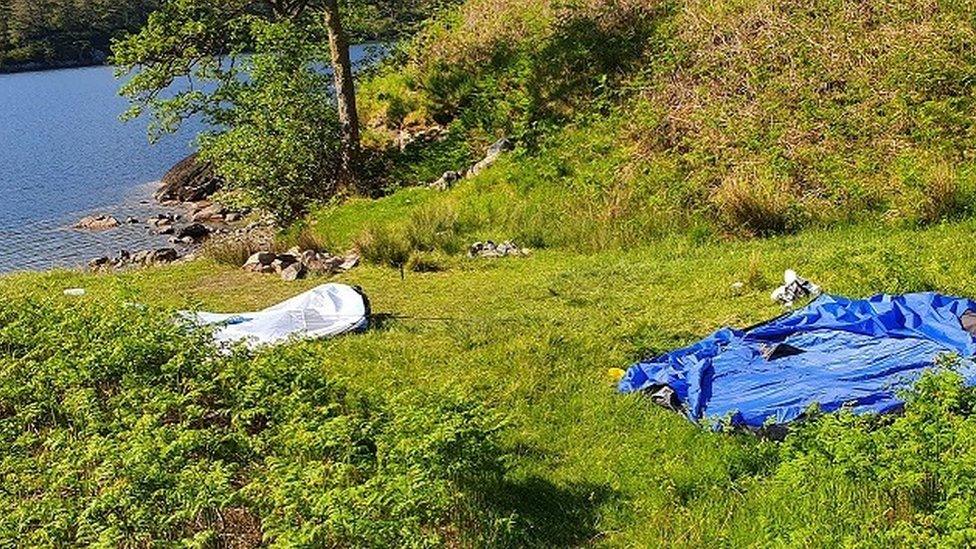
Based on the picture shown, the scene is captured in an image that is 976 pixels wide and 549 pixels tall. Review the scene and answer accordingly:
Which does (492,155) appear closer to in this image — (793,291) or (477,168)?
(477,168)

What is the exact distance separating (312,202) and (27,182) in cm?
1798

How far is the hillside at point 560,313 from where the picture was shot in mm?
4840

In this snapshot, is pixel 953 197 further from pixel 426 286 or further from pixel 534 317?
pixel 426 286

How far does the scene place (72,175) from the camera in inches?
1219

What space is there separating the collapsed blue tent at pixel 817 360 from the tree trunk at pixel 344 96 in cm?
1050

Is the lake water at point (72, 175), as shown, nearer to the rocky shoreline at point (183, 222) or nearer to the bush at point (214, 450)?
the rocky shoreline at point (183, 222)

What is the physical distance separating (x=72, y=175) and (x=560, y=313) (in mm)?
26332

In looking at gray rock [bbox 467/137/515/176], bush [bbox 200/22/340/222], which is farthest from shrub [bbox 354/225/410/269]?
bush [bbox 200/22/340/222]

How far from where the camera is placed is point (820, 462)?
5.04m

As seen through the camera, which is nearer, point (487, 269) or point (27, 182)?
point (487, 269)

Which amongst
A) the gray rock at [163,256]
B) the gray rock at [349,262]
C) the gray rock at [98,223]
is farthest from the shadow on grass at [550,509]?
the gray rock at [98,223]

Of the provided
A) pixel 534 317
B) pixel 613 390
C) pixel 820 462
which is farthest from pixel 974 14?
pixel 820 462

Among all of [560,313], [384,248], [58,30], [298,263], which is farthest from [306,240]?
[58,30]

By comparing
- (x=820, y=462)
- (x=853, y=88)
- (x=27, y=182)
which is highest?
(x=853, y=88)
